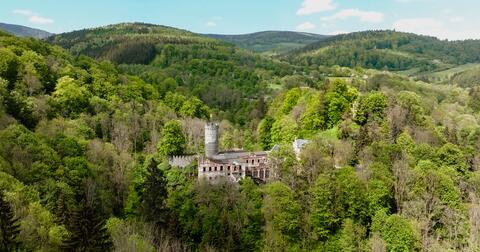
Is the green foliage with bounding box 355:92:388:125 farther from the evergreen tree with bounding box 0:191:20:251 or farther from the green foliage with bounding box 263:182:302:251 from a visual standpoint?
the evergreen tree with bounding box 0:191:20:251

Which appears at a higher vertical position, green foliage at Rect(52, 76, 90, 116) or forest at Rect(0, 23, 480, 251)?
green foliage at Rect(52, 76, 90, 116)

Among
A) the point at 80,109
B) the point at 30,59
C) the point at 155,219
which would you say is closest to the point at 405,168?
the point at 155,219

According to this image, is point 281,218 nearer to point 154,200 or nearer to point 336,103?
point 154,200

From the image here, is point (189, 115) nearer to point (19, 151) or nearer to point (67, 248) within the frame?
point (19, 151)

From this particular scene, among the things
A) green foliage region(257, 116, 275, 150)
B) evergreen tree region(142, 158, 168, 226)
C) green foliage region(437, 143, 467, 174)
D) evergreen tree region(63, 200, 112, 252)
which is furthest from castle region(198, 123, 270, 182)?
green foliage region(437, 143, 467, 174)

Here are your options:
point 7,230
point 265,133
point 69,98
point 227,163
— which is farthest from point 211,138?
point 7,230

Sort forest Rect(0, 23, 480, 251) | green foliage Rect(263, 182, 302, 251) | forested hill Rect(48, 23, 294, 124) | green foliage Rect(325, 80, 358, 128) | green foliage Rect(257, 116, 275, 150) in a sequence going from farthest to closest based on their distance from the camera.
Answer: forested hill Rect(48, 23, 294, 124) → green foliage Rect(257, 116, 275, 150) → green foliage Rect(325, 80, 358, 128) → green foliage Rect(263, 182, 302, 251) → forest Rect(0, 23, 480, 251)
